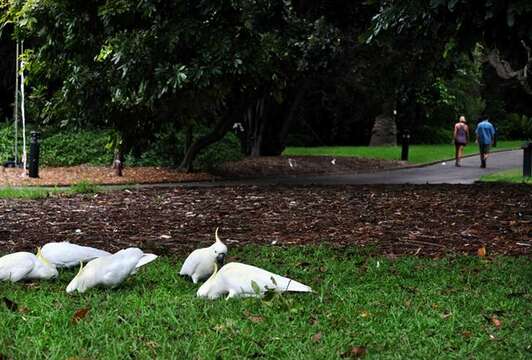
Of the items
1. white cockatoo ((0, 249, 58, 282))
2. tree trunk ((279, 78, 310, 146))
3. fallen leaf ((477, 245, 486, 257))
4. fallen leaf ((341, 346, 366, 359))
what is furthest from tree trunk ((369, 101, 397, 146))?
fallen leaf ((341, 346, 366, 359))

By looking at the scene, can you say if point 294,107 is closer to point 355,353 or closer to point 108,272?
point 108,272

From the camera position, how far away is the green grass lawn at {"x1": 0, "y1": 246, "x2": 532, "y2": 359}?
11.6 ft

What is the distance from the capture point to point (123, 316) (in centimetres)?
411

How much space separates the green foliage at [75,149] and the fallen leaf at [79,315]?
16488 millimetres

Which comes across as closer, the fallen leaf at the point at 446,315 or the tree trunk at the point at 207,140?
the fallen leaf at the point at 446,315

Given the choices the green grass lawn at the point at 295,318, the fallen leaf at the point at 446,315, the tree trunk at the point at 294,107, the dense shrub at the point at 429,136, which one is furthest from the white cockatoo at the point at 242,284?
the dense shrub at the point at 429,136

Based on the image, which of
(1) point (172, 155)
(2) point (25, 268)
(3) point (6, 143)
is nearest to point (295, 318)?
(2) point (25, 268)

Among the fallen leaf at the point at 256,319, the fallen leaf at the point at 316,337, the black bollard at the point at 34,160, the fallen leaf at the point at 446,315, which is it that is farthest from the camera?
the black bollard at the point at 34,160

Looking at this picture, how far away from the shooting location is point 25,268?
16.3 feet

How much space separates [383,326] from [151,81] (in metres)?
8.84

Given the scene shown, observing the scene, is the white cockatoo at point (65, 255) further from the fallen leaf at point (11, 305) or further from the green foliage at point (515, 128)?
the green foliage at point (515, 128)

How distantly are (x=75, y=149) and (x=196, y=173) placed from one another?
510cm

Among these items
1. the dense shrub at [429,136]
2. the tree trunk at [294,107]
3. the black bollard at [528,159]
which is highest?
the tree trunk at [294,107]

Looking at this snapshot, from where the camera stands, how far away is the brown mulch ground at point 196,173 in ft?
54.8
